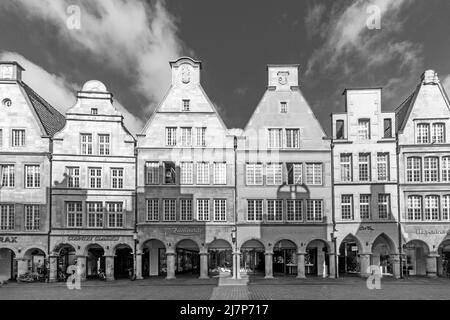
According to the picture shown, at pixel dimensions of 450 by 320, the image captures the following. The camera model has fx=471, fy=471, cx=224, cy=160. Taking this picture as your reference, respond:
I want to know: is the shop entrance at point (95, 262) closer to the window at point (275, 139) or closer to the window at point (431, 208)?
the window at point (275, 139)

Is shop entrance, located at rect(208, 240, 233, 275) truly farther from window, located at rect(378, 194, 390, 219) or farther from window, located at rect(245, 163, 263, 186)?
window, located at rect(378, 194, 390, 219)

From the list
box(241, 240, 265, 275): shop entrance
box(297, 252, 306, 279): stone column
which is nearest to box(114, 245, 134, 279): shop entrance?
box(241, 240, 265, 275): shop entrance

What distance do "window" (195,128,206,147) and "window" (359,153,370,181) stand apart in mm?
13170

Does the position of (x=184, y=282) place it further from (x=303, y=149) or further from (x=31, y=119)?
(x=31, y=119)

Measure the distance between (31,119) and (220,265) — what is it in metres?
19.9

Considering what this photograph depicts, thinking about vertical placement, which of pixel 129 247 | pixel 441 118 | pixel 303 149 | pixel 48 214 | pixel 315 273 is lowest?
pixel 315 273

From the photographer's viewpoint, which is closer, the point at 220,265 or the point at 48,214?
the point at 48,214

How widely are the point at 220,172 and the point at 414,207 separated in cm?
1629

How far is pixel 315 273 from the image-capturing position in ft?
131

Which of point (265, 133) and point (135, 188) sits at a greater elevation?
point (265, 133)

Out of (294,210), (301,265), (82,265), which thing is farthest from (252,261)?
(82,265)
